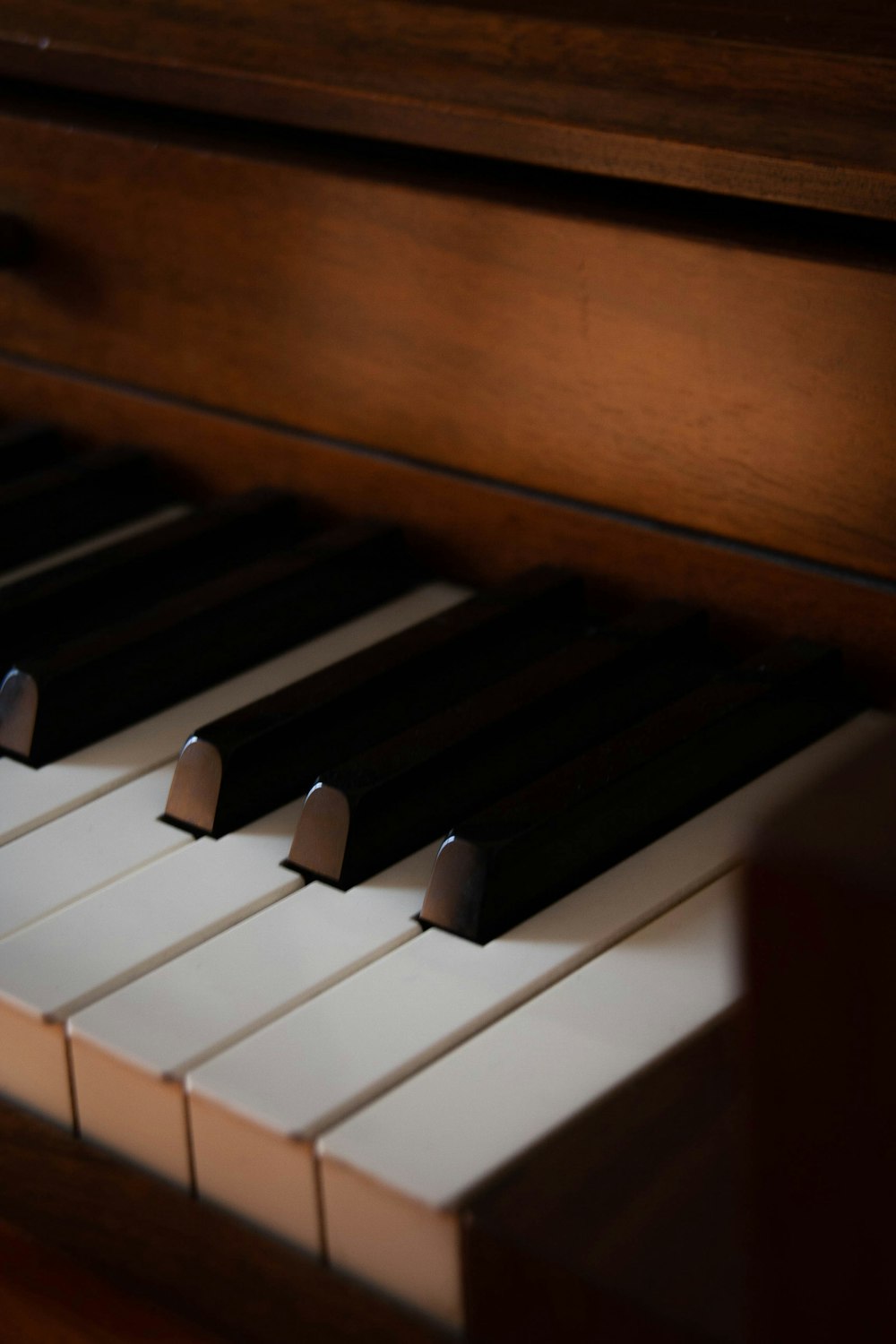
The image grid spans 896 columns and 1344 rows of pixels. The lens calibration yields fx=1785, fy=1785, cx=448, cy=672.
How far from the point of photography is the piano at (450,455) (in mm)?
783

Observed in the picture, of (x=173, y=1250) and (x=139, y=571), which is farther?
(x=139, y=571)

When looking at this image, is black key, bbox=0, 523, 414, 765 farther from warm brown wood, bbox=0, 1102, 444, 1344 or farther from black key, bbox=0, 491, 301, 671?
warm brown wood, bbox=0, 1102, 444, 1344

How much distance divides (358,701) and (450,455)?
0.28m

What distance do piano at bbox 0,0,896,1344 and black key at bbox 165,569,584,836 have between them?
0.03 metres

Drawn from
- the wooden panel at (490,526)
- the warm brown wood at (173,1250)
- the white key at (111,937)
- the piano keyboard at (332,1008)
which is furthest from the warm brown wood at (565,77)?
the warm brown wood at (173,1250)

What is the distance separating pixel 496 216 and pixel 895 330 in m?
0.32

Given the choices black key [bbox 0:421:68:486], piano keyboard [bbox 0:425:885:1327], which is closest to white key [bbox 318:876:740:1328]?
piano keyboard [bbox 0:425:885:1327]

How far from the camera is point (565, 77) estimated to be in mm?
1165

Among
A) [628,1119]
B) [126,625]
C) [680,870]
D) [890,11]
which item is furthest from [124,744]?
[890,11]

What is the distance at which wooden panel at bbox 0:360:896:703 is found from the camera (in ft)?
3.80

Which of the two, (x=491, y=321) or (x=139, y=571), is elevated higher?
(x=491, y=321)

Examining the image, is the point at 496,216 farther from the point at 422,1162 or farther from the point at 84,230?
the point at 422,1162

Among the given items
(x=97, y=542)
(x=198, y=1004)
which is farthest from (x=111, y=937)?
(x=97, y=542)

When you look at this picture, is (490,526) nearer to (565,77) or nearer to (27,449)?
(565,77)
